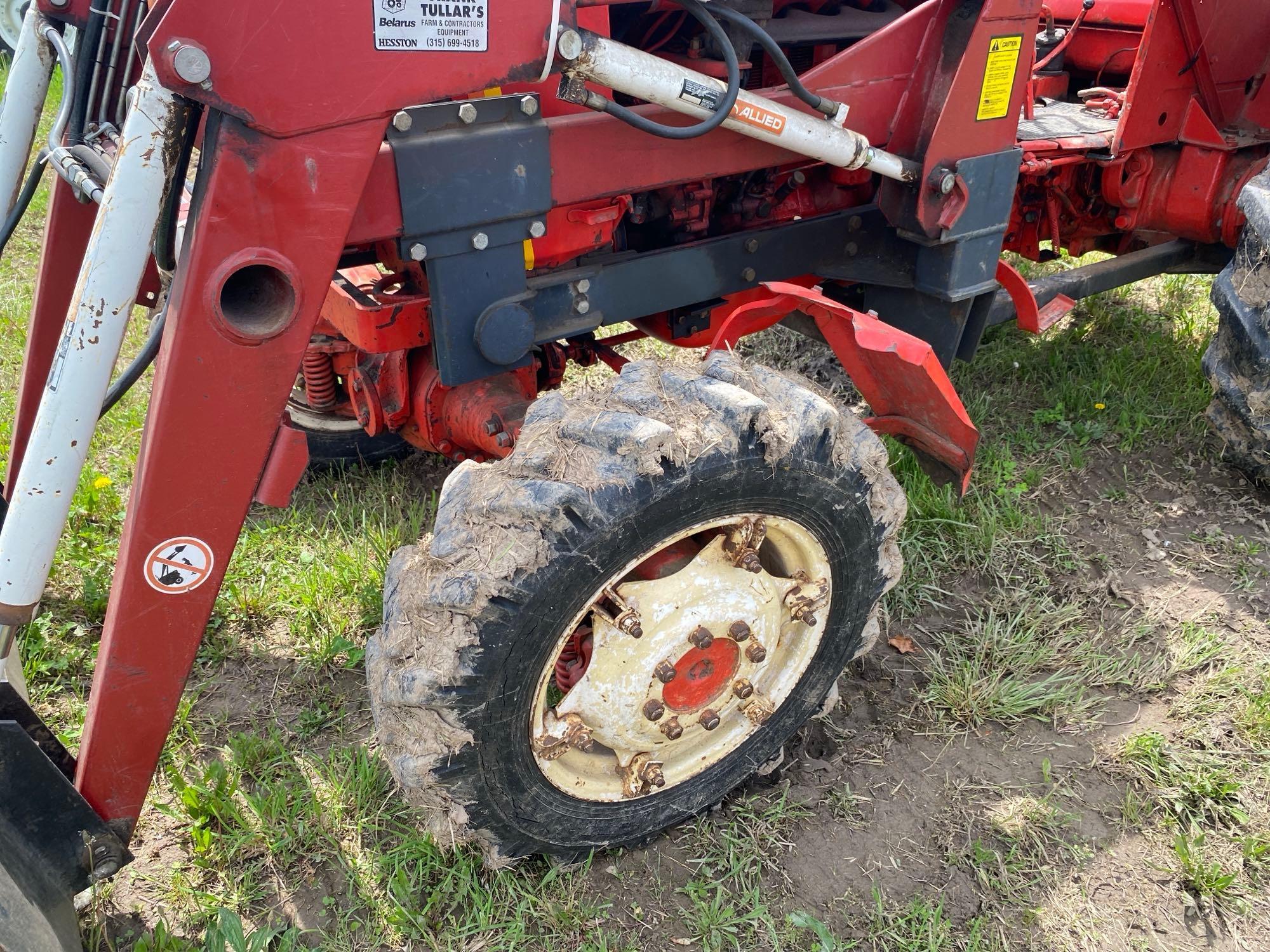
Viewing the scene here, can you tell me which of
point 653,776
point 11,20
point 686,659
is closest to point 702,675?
point 686,659

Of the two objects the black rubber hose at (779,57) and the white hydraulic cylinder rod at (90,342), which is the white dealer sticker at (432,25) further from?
the black rubber hose at (779,57)

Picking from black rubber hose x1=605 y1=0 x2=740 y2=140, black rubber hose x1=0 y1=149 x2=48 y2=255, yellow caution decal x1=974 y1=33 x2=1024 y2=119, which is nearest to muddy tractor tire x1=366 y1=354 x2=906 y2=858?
black rubber hose x1=605 y1=0 x2=740 y2=140

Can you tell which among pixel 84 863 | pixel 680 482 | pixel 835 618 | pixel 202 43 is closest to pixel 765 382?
pixel 680 482

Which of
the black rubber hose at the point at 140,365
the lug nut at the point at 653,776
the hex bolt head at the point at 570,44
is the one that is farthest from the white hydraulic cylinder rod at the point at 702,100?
the lug nut at the point at 653,776

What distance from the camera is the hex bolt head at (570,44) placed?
181 centimetres

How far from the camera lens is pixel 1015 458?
12.4 ft

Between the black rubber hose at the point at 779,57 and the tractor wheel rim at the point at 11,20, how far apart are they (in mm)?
1862

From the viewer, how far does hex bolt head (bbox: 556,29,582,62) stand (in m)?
1.81

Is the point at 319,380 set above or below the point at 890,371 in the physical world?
below

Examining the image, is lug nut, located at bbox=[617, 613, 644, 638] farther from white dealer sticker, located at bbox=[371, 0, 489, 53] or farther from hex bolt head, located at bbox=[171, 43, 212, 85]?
hex bolt head, located at bbox=[171, 43, 212, 85]

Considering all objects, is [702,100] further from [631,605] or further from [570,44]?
[631,605]

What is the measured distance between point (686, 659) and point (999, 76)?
1.67 m

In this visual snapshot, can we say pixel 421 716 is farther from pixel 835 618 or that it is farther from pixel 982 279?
pixel 982 279

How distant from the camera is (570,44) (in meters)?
1.82
